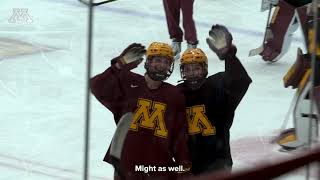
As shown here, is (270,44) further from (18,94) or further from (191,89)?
(191,89)

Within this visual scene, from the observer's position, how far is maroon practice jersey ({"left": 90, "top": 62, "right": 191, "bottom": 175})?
85.2 inches

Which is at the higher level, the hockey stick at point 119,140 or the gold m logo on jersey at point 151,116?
the gold m logo on jersey at point 151,116

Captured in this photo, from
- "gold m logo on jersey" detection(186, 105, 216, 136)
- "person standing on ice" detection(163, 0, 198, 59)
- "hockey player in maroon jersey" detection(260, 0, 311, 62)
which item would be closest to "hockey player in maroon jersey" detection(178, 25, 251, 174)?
"gold m logo on jersey" detection(186, 105, 216, 136)

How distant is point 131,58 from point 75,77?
1947 mm

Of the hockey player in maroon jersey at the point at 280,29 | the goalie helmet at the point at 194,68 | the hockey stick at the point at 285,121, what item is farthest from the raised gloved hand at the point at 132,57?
the hockey player in maroon jersey at the point at 280,29

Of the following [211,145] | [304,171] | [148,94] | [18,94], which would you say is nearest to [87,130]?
[148,94]

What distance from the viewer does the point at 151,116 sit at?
217 centimetres

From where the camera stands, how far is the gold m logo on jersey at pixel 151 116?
216cm

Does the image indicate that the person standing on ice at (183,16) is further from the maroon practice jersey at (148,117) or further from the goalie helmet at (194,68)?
the maroon practice jersey at (148,117)

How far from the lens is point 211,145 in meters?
2.24

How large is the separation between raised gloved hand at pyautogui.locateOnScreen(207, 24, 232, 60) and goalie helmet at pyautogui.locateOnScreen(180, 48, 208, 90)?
0.24 feet

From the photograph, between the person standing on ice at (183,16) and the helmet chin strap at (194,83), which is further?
the person standing on ice at (183,16)

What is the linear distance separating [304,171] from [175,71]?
1294 mm

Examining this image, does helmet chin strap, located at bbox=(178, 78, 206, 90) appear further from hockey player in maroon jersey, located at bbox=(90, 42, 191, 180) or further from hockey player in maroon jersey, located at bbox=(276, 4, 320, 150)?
hockey player in maroon jersey, located at bbox=(276, 4, 320, 150)
